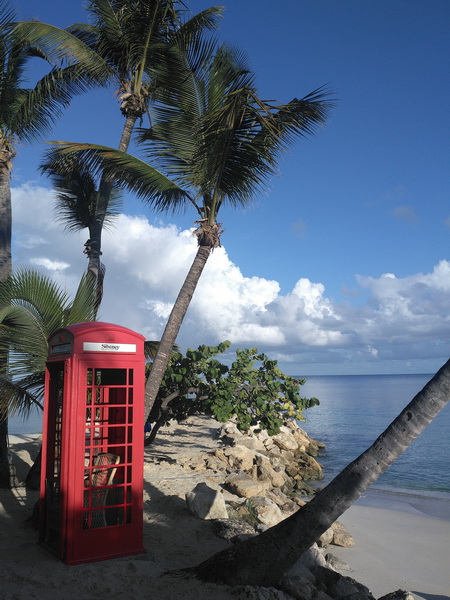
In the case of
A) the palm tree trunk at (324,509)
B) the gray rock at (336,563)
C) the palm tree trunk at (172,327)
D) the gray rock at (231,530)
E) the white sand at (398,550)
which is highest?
the palm tree trunk at (172,327)

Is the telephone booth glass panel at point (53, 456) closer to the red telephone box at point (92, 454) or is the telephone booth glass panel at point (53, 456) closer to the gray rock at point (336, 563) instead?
the red telephone box at point (92, 454)

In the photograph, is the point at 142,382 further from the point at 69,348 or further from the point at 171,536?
the point at 171,536

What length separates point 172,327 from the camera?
9742mm

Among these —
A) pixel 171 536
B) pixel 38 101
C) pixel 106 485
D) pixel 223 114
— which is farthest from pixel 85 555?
pixel 38 101

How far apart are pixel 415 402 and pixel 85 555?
4315 mm

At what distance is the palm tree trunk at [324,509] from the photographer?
16.3 feet

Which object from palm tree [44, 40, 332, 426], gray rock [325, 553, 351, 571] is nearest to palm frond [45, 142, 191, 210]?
palm tree [44, 40, 332, 426]

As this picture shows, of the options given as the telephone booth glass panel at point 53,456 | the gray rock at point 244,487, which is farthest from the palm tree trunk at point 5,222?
the gray rock at point 244,487

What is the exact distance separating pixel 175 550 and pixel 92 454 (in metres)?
1.92

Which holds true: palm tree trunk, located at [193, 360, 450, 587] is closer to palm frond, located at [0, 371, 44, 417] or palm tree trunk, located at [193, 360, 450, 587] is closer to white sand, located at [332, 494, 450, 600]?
white sand, located at [332, 494, 450, 600]

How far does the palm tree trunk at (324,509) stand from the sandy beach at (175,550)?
10.6 inches

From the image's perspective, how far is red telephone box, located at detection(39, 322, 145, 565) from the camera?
6066 mm

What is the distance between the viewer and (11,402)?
26.2 ft

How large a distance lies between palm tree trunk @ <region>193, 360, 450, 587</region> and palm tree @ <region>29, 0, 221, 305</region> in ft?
23.6
